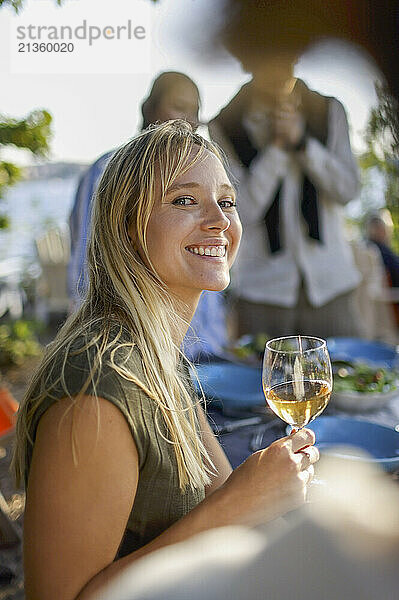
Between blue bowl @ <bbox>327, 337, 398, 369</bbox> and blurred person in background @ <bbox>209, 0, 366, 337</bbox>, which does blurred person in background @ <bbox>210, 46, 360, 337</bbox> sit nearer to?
blurred person in background @ <bbox>209, 0, 366, 337</bbox>

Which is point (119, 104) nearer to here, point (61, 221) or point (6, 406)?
point (6, 406)

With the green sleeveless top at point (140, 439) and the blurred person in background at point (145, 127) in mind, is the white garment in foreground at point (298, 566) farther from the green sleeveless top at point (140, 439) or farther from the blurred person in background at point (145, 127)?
the blurred person in background at point (145, 127)

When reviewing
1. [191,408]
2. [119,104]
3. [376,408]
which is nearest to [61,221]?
[119,104]

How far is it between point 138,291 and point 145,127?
90cm

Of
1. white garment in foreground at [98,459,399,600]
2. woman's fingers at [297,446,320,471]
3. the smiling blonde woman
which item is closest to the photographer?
white garment in foreground at [98,459,399,600]

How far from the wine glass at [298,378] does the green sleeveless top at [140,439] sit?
0.18m

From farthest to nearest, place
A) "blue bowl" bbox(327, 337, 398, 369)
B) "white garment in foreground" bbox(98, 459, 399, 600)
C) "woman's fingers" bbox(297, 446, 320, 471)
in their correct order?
1. "blue bowl" bbox(327, 337, 398, 369)
2. "woman's fingers" bbox(297, 446, 320, 471)
3. "white garment in foreground" bbox(98, 459, 399, 600)

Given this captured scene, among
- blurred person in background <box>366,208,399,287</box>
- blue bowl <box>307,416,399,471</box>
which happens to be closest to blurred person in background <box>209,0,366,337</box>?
blue bowl <box>307,416,399,471</box>

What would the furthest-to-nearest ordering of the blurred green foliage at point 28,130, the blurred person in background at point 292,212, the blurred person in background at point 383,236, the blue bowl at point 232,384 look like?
the blurred person in background at point 383,236, the blurred person in background at point 292,212, the blurred green foliage at point 28,130, the blue bowl at point 232,384

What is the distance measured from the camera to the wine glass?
82 cm

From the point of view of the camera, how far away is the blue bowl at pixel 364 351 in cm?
175

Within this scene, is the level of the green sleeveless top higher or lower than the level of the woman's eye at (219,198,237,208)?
lower

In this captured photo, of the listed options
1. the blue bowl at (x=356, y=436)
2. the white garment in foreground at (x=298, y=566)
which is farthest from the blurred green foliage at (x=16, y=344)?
the white garment in foreground at (x=298, y=566)

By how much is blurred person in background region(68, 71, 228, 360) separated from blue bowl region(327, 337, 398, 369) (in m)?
0.35
